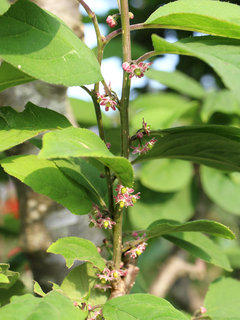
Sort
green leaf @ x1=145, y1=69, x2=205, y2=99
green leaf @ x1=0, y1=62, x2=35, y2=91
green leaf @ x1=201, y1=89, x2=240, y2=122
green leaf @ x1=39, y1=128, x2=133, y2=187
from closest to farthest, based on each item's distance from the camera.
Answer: green leaf @ x1=39, y1=128, x2=133, y2=187 < green leaf @ x1=0, y1=62, x2=35, y2=91 < green leaf @ x1=201, y1=89, x2=240, y2=122 < green leaf @ x1=145, y1=69, x2=205, y2=99

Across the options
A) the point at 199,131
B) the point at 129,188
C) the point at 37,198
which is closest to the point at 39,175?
the point at 129,188

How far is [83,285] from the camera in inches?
23.2

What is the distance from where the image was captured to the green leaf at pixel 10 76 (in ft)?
1.64

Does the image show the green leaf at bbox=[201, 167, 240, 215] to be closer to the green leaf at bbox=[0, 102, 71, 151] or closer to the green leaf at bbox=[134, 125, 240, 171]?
the green leaf at bbox=[134, 125, 240, 171]

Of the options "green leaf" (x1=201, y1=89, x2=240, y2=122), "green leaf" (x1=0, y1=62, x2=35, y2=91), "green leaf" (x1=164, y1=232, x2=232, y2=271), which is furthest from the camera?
"green leaf" (x1=201, y1=89, x2=240, y2=122)

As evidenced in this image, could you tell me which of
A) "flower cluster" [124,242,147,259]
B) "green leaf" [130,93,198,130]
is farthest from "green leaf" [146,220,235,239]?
"green leaf" [130,93,198,130]

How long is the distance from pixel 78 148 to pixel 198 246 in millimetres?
359

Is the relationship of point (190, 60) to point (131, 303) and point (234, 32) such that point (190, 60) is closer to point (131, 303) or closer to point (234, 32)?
point (234, 32)

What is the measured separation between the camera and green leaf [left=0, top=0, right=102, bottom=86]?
1.47ft

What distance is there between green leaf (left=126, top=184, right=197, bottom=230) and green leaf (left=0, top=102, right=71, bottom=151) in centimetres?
59

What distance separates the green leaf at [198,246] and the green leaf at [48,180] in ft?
0.60

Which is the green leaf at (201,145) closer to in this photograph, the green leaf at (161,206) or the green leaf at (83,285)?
the green leaf at (83,285)

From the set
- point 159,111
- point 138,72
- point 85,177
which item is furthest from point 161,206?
point 138,72

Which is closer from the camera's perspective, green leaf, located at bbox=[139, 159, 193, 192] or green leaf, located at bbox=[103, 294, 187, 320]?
green leaf, located at bbox=[103, 294, 187, 320]
